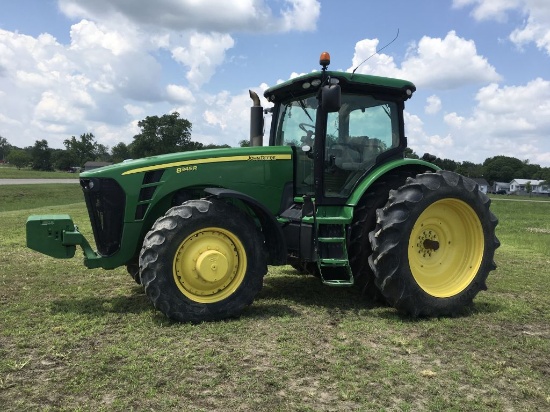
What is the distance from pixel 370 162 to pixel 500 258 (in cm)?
497

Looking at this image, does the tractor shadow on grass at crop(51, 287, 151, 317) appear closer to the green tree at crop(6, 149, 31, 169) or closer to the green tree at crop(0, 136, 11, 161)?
the green tree at crop(6, 149, 31, 169)

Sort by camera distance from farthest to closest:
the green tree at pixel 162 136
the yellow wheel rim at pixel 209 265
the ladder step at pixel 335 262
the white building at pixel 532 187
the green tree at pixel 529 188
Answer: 1. the white building at pixel 532 187
2. the green tree at pixel 529 188
3. the green tree at pixel 162 136
4. the ladder step at pixel 335 262
5. the yellow wheel rim at pixel 209 265

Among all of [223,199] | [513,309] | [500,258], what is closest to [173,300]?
[223,199]

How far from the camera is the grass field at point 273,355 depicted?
3305 millimetres

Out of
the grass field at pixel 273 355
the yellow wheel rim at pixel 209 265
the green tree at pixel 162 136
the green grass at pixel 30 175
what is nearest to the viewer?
the grass field at pixel 273 355

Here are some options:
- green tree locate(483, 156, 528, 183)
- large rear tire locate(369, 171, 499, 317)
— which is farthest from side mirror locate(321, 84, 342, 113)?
green tree locate(483, 156, 528, 183)

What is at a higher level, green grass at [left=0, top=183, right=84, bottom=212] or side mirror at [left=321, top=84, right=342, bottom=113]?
side mirror at [left=321, top=84, right=342, bottom=113]

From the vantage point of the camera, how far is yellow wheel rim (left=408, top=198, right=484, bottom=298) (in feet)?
18.3

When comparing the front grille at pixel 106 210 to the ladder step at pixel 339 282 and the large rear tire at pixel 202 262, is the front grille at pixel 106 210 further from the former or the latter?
the ladder step at pixel 339 282

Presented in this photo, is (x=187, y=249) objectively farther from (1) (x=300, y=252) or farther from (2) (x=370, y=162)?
(2) (x=370, y=162)

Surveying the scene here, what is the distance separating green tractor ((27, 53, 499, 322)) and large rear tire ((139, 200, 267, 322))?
11 mm

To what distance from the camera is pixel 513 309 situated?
18.3ft

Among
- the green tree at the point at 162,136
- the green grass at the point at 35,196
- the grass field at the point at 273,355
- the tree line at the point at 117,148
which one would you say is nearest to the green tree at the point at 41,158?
the tree line at the point at 117,148

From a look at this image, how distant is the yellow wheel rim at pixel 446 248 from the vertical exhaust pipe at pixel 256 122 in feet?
8.36
